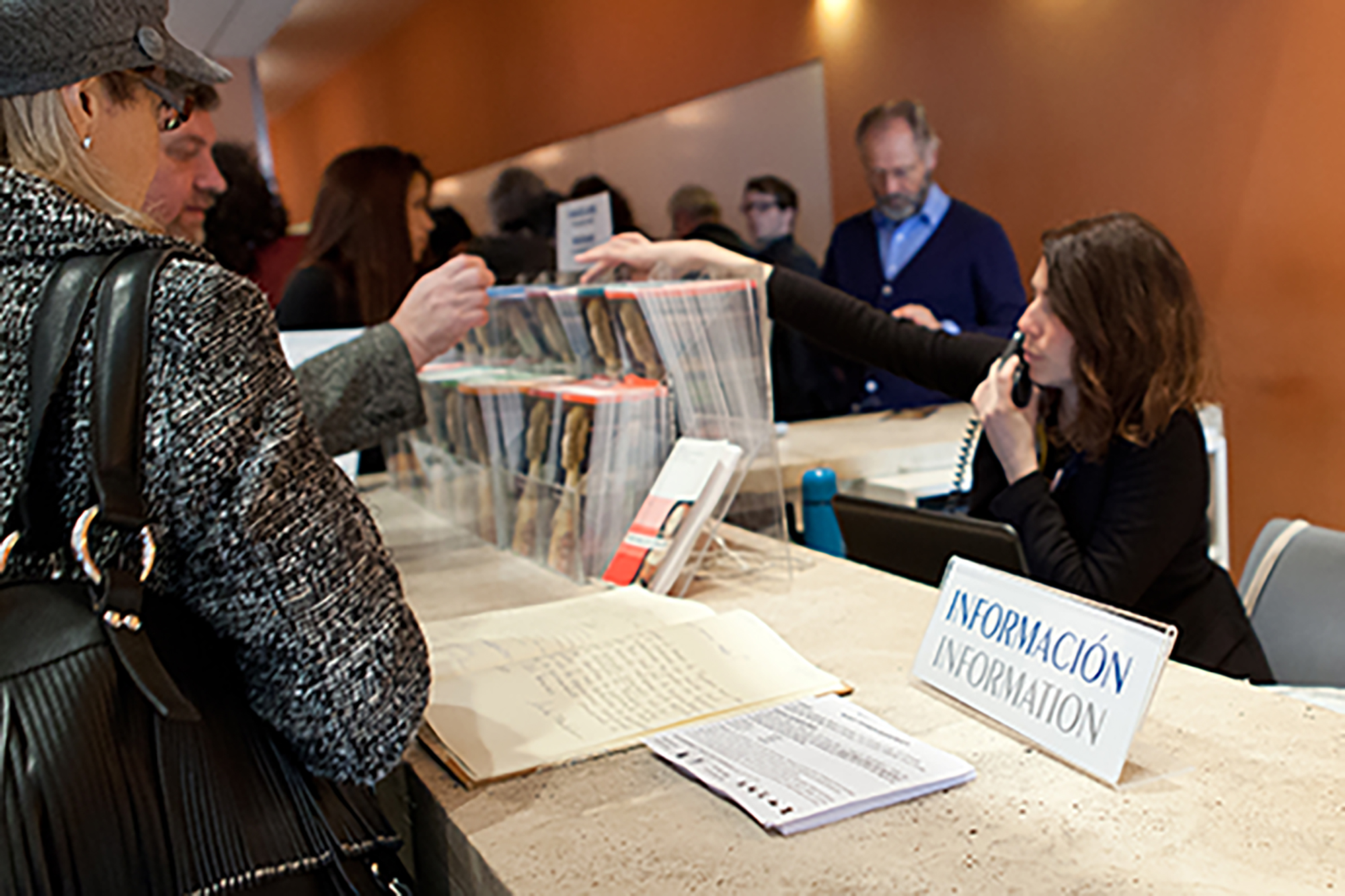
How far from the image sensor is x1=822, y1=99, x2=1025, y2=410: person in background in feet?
12.9

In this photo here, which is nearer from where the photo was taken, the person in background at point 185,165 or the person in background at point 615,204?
the person in background at point 185,165

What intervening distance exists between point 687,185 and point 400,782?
5.37 meters

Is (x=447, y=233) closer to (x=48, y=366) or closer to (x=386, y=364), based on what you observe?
(x=386, y=364)

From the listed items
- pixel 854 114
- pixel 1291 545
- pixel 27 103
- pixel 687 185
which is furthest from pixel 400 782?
pixel 687 185

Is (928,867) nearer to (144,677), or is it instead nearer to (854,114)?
(144,677)

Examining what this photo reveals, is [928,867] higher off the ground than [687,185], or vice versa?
[687,185]

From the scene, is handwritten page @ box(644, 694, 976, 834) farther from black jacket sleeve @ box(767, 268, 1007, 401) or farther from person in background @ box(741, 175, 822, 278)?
person in background @ box(741, 175, 822, 278)

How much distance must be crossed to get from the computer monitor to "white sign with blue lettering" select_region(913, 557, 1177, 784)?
49 cm

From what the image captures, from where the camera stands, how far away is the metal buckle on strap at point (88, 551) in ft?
2.51

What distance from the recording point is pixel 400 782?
3.74 ft

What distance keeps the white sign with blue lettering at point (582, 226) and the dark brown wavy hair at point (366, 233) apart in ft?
1.81

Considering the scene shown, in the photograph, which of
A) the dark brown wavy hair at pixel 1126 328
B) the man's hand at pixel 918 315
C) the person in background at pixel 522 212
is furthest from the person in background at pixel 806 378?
the dark brown wavy hair at pixel 1126 328

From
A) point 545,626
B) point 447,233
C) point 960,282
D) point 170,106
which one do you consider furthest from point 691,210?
point 170,106

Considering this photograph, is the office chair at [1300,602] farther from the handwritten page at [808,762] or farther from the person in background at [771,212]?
the person in background at [771,212]
